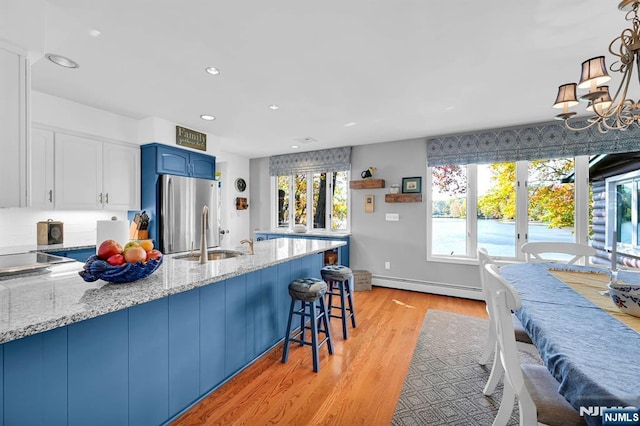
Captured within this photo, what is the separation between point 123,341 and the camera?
1383 mm

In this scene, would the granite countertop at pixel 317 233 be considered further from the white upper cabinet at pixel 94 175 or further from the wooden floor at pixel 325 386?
the white upper cabinet at pixel 94 175

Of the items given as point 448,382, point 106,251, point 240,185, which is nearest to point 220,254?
point 106,251

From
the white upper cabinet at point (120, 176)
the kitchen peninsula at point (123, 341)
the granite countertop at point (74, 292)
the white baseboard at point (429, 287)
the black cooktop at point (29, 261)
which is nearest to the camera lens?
the granite countertop at point (74, 292)

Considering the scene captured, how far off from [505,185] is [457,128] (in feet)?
3.53

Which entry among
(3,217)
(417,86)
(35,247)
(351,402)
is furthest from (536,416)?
(3,217)

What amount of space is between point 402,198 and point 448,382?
9.44ft

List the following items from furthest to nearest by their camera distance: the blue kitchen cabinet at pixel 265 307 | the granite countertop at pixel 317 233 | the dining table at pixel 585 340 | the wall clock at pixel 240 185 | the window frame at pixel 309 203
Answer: the wall clock at pixel 240 185, the window frame at pixel 309 203, the granite countertop at pixel 317 233, the blue kitchen cabinet at pixel 265 307, the dining table at pixel 585 340

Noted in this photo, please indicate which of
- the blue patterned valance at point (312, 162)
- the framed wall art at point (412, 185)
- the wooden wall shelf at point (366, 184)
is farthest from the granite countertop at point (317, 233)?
the framed wall art at point (412, 185)

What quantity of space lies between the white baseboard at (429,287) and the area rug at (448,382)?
111 centimetres

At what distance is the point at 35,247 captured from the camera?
3.02m

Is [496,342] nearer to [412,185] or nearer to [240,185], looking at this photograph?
[412,185]

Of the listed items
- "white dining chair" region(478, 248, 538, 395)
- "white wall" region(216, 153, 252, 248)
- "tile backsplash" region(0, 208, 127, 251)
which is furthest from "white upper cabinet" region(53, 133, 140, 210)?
"white dining chair" region(478, 248, 538, 395)

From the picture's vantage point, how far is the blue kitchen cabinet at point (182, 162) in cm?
370

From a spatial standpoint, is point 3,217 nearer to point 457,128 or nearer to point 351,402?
point 351,402
